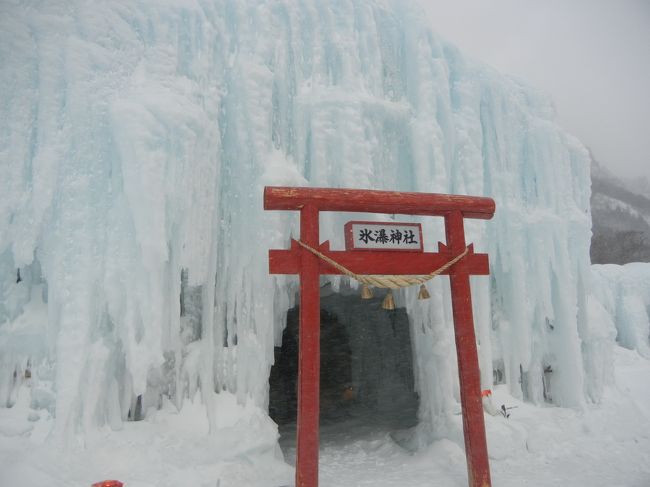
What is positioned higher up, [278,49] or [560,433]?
[278,49]

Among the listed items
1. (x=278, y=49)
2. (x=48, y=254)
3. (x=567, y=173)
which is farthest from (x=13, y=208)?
(x=567, y=173)

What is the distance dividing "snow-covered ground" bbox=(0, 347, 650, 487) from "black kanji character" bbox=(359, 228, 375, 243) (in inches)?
93.0

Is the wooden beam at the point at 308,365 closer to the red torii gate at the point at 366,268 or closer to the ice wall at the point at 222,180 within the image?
the red torii gate at the point at 366,268

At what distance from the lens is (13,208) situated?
4191mm

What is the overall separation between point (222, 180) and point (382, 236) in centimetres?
218

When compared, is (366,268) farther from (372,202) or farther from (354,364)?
(354,364)

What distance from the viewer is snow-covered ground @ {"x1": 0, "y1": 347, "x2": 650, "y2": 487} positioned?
12.7 feet

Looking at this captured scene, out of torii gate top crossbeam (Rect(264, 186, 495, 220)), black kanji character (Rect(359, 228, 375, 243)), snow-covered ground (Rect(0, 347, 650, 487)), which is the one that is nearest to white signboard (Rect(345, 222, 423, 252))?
black kanji character (Rect(359, 228, 375, 243))

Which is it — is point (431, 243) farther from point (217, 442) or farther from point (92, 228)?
point (92, 228)

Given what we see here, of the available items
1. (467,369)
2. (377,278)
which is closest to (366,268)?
(377,278)

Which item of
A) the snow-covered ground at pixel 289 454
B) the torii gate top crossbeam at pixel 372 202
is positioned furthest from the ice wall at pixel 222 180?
the torii gate top crossbeam at pixel 372 202

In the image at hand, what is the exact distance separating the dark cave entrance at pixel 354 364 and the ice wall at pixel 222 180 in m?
3.29

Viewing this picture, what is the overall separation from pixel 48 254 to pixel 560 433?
6809mm

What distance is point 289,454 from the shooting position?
6074 millimetres
